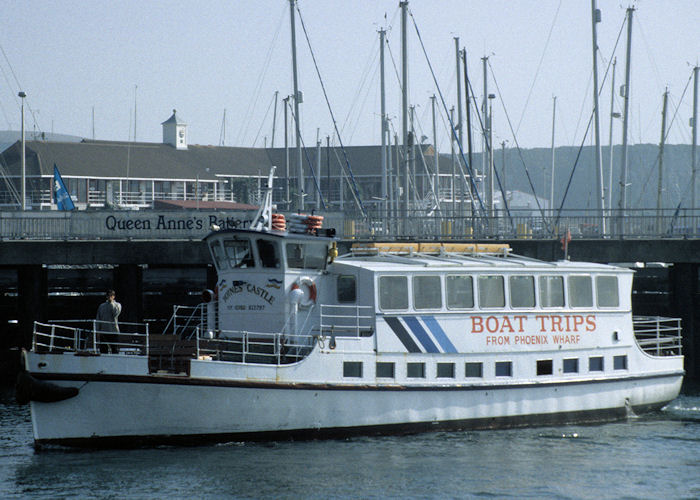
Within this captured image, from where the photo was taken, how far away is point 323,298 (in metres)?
23.8

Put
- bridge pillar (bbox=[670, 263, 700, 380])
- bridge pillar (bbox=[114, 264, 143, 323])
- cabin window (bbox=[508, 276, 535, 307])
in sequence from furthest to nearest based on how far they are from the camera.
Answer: bridge pillar (bbox=[670, 263, 700, 380]) < bridge pillar (bbox=[114, 264, 143, 323]) < cabin window (bbox=[508, 276, 535, 307])

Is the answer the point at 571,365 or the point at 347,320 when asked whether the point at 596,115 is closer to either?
the point at 571,365

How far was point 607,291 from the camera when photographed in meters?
25.7

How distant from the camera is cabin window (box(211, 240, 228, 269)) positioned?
2391cm

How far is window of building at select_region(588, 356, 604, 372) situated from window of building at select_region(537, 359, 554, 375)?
1.26 meters

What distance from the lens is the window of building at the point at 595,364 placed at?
25.2m

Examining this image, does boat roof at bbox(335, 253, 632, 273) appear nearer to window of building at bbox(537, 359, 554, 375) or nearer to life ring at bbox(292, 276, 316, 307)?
life ring at bbox(292, 276, 316, 307)

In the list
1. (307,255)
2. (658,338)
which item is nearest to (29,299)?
(307,255)

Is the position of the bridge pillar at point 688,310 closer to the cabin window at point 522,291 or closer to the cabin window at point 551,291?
the cabin window at point 551,291

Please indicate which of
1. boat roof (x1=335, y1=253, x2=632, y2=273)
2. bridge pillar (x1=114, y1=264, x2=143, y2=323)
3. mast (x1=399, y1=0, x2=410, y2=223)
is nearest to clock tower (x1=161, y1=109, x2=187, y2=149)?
mast (x1=399, y1=0, x2=410, y2=223)

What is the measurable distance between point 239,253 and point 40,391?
5.90 m

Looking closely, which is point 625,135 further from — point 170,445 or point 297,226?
point 170,445

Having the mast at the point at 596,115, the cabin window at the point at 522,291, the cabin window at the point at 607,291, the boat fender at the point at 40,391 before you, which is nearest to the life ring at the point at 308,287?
the cabin window at the point at 522,291

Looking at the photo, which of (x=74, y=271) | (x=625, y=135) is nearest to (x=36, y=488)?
(x=74, y=271)
